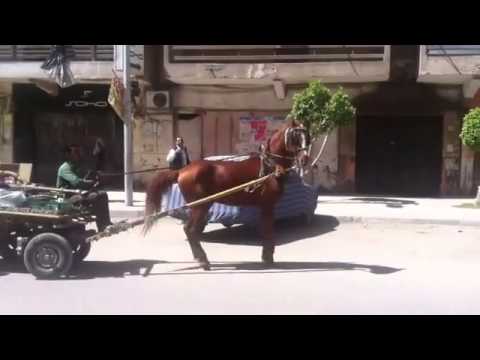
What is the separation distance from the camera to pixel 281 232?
1032 cm

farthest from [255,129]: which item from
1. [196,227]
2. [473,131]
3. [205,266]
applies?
[205,266]

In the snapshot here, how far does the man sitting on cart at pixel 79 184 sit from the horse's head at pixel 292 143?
2312mm

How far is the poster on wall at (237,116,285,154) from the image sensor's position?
16.8 m

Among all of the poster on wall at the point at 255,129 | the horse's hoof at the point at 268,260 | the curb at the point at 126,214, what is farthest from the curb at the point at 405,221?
the poster on wall at the point at 255,129

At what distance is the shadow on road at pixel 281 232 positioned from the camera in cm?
951

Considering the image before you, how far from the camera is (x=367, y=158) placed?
1666cm

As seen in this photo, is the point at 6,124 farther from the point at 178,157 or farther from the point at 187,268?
the point at 187,268

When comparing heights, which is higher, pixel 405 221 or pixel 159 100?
pixel 159 100

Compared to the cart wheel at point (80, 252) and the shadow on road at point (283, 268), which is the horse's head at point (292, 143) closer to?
the shadow on road at point (283, 268)

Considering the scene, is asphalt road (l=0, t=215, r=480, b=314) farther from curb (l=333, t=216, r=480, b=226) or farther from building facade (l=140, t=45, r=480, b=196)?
building facade (l=140, t=45, r=480, b=196)

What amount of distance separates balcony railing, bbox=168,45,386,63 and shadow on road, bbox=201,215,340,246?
17.8ft

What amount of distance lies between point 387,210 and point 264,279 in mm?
6750
